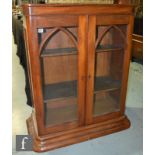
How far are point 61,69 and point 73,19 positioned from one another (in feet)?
1.70

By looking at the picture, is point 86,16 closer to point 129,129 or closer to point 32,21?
point 32,21

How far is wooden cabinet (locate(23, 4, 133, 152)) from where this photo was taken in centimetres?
147

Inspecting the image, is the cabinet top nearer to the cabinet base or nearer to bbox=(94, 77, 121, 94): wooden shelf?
bbox=(94, 77, 121, 94): wooden shelf

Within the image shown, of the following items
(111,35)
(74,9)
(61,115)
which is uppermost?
(74,9)

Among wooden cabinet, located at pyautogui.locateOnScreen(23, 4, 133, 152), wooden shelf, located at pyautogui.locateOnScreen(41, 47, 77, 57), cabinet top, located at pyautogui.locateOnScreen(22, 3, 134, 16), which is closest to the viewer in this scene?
cabinet top, located at pyautogui.locateOnScreen(22, 3, 134, 16)

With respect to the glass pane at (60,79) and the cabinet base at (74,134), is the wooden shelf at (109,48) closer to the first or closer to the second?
the glass pane at (60,79)

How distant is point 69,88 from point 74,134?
391 millimetres

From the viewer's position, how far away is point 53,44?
1.75m

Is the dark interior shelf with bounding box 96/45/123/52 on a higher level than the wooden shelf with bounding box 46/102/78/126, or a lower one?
higher

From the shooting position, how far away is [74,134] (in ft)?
5.87

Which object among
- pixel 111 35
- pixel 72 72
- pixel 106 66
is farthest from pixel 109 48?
pixel 72 72

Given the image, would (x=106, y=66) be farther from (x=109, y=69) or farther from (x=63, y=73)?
(x=63, y=73)

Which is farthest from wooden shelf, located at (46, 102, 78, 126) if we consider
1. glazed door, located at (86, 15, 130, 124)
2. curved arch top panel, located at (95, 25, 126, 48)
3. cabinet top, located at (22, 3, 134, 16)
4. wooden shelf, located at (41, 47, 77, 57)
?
cabinet top, located at (22, 3, 134, 16)
